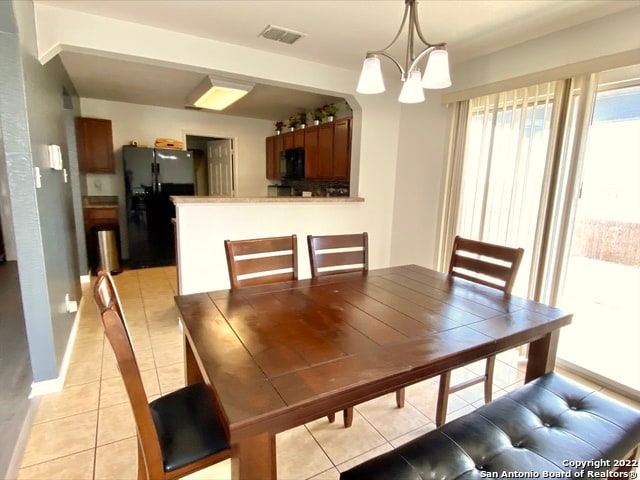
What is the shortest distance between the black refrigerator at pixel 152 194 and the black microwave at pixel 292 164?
137 cm

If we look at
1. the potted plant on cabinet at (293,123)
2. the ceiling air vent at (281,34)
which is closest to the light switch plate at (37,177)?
the ceiling air vent at (281,34)

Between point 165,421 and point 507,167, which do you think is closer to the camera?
point 165,421

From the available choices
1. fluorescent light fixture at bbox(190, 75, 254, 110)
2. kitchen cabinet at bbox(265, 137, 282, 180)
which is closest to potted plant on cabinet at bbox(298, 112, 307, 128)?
kitchen cabinet at bbox(265, 137, 282, 180)

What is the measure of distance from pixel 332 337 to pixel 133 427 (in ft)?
4.49

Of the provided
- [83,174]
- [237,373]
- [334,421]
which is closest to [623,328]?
[334,421]

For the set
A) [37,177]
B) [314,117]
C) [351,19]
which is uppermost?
[351,19]

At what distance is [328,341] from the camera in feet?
4.00

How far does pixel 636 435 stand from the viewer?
120 centimetres

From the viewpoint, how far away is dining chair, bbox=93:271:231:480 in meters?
0.91

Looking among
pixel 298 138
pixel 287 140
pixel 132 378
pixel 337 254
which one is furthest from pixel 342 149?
pixel 132 378

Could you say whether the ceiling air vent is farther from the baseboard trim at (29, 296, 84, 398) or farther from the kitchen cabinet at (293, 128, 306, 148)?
the baseboard trim at (29, 296, 84, 398)

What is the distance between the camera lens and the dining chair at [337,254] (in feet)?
6.84

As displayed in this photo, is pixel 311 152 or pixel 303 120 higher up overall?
pixel 303 120

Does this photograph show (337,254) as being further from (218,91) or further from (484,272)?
(218,91)
